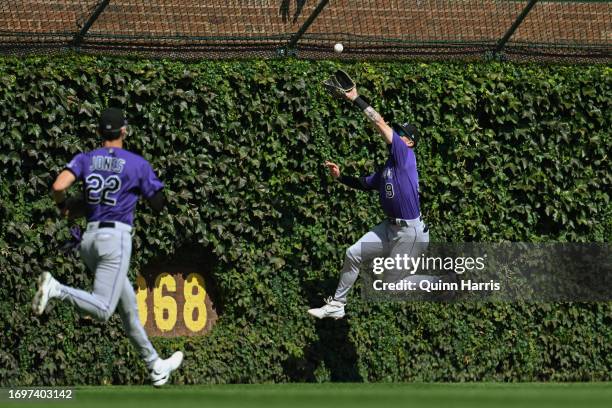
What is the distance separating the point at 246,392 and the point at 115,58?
3.59 meters

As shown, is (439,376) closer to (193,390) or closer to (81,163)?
(193,390)

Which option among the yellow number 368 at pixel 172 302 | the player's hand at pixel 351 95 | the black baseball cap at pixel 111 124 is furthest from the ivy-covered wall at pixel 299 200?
the black baseball cap at pixel 111 124

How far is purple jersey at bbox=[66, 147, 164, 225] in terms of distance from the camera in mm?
8922

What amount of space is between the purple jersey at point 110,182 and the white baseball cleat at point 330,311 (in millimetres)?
3224

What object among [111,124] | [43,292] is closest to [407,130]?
[111,124]

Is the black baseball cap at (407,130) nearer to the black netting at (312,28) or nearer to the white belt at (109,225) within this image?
the black netting at (312,28)

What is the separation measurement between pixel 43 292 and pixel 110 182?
0.95m

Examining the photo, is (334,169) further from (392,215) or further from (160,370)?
(160,370)

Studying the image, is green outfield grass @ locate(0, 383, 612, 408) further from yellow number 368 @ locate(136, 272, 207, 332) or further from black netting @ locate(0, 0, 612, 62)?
black netting @ locate(0, 0, 612, 62)

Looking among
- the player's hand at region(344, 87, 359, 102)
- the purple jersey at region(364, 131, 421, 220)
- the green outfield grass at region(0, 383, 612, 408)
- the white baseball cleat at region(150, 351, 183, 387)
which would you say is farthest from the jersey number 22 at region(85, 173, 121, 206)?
the purple jersey at region(364, 131, 421, 220)

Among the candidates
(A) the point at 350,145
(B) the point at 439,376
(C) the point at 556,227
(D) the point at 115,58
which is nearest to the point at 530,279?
(C) the point at 556,227

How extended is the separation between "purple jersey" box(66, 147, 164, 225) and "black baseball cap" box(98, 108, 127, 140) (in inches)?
5.0

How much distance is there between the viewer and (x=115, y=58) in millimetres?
11727

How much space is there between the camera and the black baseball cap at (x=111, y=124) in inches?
356
